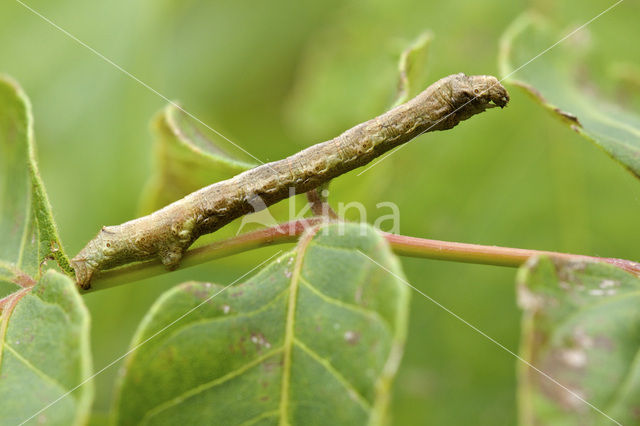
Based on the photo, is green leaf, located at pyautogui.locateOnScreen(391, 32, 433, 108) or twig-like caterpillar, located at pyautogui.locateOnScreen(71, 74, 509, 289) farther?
green leaf, located at pyautogui.locateOnScreen(391, 32, 433, 108)

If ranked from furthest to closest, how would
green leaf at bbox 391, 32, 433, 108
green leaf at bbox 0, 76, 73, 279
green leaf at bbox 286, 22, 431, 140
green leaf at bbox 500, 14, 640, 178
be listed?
green leaf at bbox 286, 22, 431, 140
green leaf at bbox 391, 32, 433, 108
green leaf at bbox 500, 14, 640, 178
green leaf at bbox 0, 76, 73, 279

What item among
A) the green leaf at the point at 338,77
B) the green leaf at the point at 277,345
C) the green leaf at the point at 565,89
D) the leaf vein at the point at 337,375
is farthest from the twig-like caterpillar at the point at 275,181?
the green leaf at the point at 338,77

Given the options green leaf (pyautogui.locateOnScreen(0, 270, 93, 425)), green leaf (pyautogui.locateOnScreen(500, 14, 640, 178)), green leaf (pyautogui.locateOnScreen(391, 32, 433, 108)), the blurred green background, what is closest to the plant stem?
green leaf (pyautogui.locateOnScreen(0, 270, 93, 425))

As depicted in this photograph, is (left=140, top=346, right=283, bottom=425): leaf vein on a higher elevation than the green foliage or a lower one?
lower

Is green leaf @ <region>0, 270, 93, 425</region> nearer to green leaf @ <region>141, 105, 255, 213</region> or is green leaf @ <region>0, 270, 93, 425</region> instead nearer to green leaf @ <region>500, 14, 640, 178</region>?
green leaf @ <region>141, 105, 255, 213</region>

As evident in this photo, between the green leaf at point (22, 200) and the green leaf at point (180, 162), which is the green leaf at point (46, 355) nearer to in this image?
the green leaf at point (22, 200)

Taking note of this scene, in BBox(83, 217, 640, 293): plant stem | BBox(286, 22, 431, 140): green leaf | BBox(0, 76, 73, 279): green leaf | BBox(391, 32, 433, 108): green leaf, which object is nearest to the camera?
BBox(83, 217, 640, 293): plant stem

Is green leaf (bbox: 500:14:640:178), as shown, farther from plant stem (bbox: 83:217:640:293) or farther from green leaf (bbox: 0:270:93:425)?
green leaf (bbox: 0:270:93:425)
